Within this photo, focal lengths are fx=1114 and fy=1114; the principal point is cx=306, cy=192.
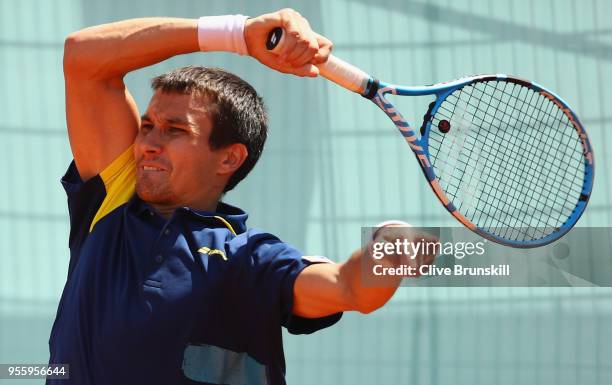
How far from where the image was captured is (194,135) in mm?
2137

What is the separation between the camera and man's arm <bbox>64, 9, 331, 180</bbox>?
210 cm

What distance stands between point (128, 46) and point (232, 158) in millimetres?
305

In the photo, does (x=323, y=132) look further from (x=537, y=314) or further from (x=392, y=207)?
(x=537, y=314)

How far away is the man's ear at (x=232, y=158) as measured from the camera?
2.21m

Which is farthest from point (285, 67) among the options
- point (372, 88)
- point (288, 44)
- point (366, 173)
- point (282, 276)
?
point (366, 173)

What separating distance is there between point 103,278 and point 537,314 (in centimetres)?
194

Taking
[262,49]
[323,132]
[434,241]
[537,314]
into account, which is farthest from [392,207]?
[434,241]

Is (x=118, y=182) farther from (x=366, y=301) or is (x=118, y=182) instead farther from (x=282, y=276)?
(x=366, y=301)

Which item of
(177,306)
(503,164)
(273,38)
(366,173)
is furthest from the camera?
(366,173)

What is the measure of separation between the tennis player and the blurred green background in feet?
4.55

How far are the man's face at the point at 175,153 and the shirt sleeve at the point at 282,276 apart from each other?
0.20 meters

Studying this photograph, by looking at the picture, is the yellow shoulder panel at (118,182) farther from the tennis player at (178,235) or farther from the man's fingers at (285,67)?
the man's fingers at (285,67)

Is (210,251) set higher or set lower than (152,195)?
lower

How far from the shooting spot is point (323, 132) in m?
3.69
